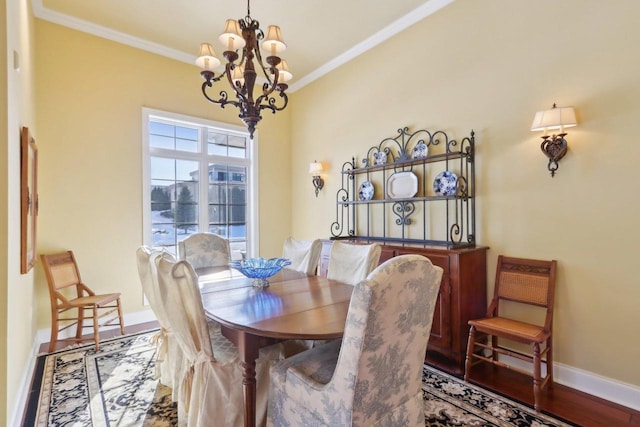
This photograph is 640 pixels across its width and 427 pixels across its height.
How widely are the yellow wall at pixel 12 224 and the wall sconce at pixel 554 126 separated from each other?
3.25 metres

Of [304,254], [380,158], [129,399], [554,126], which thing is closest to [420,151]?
[380,158]

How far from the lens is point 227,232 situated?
4.51 meters

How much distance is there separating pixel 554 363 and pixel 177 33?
4.69 meters

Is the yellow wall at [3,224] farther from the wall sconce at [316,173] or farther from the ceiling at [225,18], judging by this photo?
the wall sconce at [316,173]

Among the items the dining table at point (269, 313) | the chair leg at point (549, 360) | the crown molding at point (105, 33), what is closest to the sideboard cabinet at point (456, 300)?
the chair leg at point (549, 360)

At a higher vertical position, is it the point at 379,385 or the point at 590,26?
the point at 590,26

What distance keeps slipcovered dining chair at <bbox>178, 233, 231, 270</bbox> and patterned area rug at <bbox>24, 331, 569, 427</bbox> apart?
36.1 inches

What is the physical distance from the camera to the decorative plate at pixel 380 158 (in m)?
3.52

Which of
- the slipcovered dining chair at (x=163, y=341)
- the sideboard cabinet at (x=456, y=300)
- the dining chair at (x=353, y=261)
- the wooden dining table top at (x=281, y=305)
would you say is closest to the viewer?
the wooden dining table top at (x=281, y=305)

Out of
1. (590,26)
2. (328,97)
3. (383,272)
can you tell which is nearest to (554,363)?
(383,272)

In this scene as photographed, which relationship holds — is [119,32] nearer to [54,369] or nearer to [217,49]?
[217,49]

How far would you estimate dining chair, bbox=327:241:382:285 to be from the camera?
2334mm

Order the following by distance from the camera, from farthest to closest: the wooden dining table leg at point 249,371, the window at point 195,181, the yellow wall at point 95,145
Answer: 1. the window at point 195,181
2. the yellow wall at point 95,145
3. the wooden dining table leg at point 249,371

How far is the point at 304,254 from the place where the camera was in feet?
9.35
